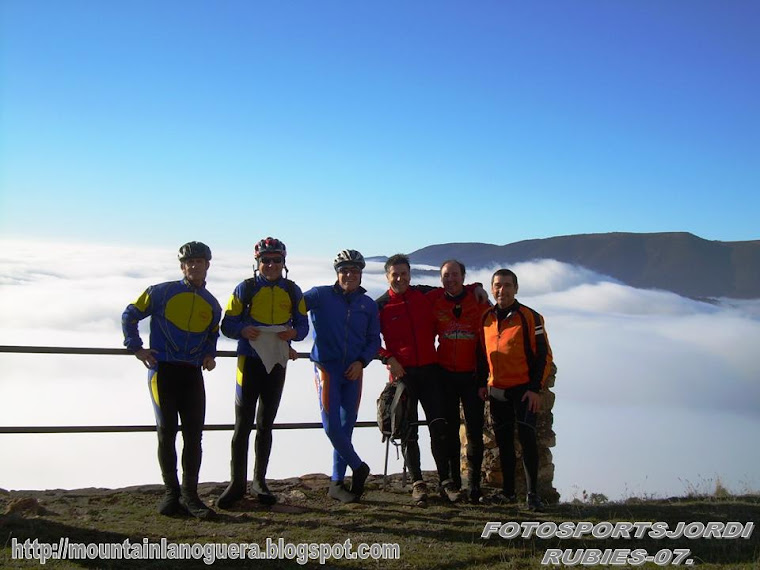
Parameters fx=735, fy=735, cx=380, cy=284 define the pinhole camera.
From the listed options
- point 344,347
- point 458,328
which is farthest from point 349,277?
point 458,328

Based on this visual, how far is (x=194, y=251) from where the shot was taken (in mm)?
5754

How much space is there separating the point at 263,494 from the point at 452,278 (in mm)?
2395

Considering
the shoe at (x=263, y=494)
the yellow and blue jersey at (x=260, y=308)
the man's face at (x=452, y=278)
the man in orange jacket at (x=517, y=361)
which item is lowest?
the shoe at (x=263, y=494)

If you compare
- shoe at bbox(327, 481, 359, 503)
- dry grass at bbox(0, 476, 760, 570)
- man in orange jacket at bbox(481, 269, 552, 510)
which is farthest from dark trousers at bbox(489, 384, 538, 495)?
shoe at bbox(327, 481, 359, 503)

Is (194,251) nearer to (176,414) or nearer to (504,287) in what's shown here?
(176,414)

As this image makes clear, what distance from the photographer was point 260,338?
5.85 m

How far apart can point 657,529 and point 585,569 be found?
113cm

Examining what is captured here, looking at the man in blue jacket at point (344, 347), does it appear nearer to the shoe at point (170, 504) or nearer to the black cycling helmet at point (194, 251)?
the black cycling helmet at point (194, 251)

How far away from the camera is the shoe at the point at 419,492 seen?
20.4 ft

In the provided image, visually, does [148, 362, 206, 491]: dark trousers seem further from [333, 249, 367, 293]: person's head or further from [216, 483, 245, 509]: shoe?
[333, 249, 367, 293]: person's head

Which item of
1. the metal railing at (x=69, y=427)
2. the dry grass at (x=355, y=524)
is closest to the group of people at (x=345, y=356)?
the dry grass at (x=355, y=524)

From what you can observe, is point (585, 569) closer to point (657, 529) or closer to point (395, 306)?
point (657, 529)

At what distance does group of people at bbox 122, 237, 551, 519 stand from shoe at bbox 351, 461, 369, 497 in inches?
0.4

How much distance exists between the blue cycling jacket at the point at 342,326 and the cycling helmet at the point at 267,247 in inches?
19.4
